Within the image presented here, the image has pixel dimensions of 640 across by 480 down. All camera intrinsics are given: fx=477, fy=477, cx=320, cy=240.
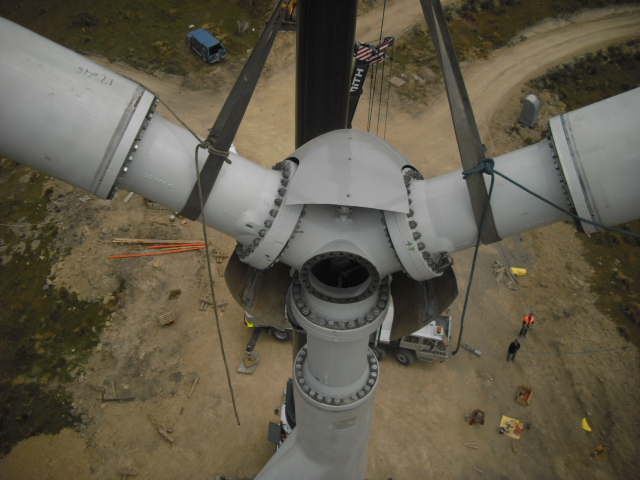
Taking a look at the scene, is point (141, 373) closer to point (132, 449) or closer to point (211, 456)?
point (132, 449)

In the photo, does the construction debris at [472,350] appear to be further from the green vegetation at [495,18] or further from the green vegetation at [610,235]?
the green vegetation at [495,18]

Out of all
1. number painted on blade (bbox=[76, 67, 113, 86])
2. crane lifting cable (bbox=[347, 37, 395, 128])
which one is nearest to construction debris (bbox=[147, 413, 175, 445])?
number painted on blade (bbox=[76, 67, 113, 86])

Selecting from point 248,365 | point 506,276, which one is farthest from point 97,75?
point 506,276

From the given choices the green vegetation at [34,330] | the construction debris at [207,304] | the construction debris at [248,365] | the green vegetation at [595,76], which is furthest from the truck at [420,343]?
the green vegetation at [595,76]

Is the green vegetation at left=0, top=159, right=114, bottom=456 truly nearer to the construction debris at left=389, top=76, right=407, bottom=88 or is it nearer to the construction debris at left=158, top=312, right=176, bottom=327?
the construction debris at left=158, top=312, right=176, bottom=327

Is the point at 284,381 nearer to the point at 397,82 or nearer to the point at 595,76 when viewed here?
the point at 397,82

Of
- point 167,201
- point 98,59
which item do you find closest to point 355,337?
point 167,201
